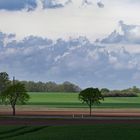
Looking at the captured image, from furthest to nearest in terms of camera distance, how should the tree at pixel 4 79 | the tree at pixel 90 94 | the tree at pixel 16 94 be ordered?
the tree at pixel 4 79 → the tree at pixel 90 94 → the tree at pixel 16 94

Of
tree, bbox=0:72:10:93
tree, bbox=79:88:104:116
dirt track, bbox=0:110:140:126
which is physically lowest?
dirt track, bbox=0:110:140:126

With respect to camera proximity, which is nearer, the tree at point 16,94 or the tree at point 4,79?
the tree at point 16,94

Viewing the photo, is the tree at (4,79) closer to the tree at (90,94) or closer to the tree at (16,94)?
the tree at (16,94)

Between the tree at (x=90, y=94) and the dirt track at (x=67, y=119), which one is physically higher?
the tree at (x=90, y=94)

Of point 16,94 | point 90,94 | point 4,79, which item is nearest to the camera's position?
point 16,94

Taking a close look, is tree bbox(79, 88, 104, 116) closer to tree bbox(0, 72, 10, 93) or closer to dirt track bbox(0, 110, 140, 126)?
dirt track bbox(0, 110, 140, 126)

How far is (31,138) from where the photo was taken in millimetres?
32312

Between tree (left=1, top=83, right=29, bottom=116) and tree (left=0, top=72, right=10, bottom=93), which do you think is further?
tree (left=0, top=72, right=10, bottom=93)

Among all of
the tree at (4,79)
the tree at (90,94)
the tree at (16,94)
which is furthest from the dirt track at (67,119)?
the tree at (4,79)

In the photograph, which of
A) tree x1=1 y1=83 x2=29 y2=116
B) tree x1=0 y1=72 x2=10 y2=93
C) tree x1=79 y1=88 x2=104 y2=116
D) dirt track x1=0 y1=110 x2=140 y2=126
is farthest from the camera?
tree x1=0 y1=72 x2=10 y2=93

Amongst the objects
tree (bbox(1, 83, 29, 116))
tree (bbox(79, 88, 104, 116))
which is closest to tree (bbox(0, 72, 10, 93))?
tree (bbox(1, 83, 29, 116))

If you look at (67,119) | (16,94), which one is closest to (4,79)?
(16,94)

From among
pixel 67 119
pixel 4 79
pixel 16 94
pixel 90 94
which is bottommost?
pixel 67 119

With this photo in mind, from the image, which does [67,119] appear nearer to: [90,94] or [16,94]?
[90,94]
